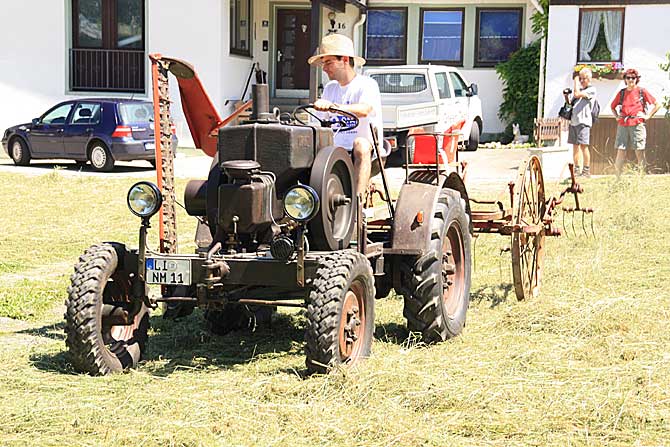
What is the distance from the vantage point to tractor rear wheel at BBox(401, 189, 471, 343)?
627 cm

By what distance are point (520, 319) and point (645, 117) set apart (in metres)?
10.9

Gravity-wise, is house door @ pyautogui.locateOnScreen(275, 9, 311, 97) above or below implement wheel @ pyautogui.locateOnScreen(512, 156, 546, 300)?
above

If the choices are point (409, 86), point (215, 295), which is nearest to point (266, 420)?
point (215, 295)

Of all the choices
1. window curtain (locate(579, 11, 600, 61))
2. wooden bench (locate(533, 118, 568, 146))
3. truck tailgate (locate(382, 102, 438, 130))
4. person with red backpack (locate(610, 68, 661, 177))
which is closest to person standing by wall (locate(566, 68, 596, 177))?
person with red backpack (locate(610, 68, 661, 177))

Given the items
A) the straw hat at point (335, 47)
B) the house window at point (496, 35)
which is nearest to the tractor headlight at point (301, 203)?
the straw hat at point (335, 47)

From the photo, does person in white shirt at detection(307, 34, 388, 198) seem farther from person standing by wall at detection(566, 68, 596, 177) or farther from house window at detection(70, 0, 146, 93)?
house window at detection(70, 0, 146, 93)

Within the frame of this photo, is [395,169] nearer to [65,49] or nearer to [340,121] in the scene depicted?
[65,49]

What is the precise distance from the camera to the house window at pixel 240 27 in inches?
1034

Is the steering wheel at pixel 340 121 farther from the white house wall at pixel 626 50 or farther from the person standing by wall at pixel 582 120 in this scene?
the white house wall at pixel 626 50

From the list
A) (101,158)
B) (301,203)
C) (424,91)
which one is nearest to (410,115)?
(424,91)

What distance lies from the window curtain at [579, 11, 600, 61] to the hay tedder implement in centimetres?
1650

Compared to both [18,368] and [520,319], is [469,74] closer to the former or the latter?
[520,319]

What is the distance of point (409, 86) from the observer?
20281mm

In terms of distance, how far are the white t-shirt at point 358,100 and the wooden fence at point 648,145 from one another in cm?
1309
